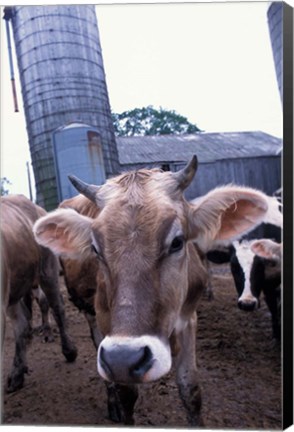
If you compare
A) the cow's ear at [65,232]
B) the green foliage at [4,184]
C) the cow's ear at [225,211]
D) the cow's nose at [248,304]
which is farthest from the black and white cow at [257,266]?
the green foliage at [4,184]

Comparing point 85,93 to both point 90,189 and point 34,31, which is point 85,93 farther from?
point 90,189

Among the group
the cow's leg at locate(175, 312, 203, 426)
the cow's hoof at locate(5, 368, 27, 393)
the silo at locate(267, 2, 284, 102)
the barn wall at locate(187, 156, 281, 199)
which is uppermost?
the silo at locate(267, 2, 284, 102)

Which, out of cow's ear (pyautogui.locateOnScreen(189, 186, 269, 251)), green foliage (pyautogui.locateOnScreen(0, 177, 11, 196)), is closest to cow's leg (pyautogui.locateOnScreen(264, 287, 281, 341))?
cow's ear (pyautogui.locateOnScreen(189, 186, 269, 251))

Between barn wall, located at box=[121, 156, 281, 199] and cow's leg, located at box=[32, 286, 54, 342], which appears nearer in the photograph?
barn wall, located at box=[121, 156, 281, 199]

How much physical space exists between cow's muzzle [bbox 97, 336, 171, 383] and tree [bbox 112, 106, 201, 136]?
0.97 meters

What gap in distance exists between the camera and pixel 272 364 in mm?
2018

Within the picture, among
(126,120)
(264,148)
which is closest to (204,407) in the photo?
(264,148)

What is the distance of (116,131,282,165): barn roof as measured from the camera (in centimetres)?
197

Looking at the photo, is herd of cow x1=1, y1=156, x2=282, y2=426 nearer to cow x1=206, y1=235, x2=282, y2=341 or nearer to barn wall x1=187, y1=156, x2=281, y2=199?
cow x1=206, y1=235, x2=282, y2=341

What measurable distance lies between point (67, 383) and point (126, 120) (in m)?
1.21

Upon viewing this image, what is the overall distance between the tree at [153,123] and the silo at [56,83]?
0.10 m

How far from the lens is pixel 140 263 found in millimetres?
1408

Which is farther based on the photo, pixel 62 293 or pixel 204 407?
pixel 62 293

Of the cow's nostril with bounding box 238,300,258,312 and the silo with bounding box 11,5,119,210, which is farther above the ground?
the silo with bounding box 11,5,119,210
